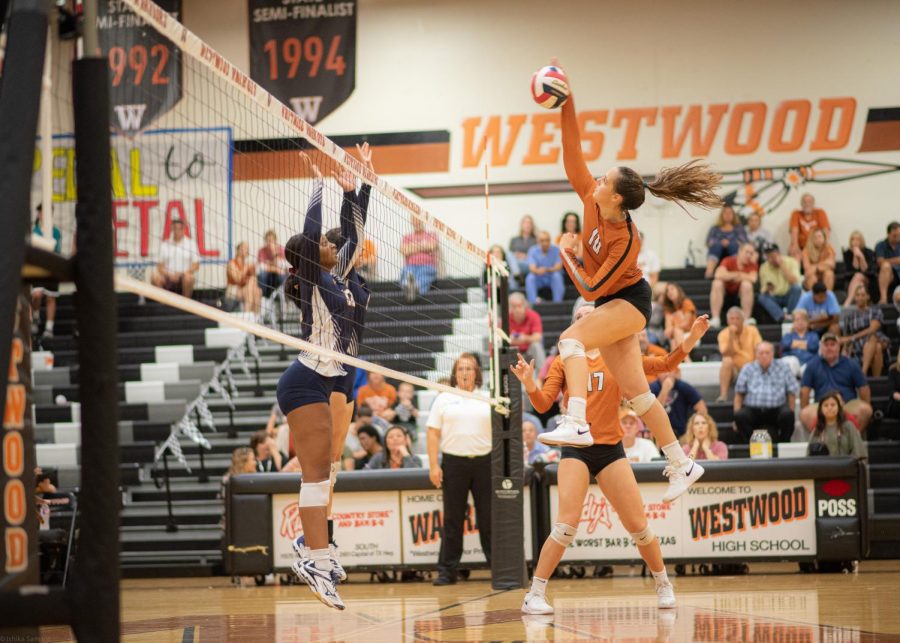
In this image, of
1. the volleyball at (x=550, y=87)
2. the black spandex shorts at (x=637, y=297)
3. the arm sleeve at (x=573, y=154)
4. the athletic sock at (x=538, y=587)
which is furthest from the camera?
the athletic sock at (x=538, y=587)

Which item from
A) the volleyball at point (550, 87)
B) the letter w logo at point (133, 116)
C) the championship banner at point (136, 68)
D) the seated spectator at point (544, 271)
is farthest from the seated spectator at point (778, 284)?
the volleyball at point (550, 87)

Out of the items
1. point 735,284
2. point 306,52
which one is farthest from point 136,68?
point 735,284

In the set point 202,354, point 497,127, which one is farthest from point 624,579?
point 497,127

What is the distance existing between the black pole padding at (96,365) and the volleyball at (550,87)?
3259 millimetres

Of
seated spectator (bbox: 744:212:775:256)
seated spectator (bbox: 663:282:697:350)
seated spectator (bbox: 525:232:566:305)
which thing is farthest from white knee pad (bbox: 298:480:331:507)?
seated spectator (bbox: 744:212:775:256)

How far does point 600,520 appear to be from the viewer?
10.7 metres

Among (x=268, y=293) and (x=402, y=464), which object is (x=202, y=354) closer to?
(x=268, y=293)

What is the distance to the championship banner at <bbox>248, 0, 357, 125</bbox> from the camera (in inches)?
780

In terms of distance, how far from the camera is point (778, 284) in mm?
16688

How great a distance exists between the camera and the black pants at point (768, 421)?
519 inches

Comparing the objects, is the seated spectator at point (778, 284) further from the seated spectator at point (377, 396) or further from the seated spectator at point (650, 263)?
the seated spectator at point (377, 396)

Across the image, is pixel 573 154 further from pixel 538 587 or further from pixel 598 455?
pixel 538 587

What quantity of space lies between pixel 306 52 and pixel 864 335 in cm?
1052

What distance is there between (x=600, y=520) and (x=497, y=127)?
10.5 m
